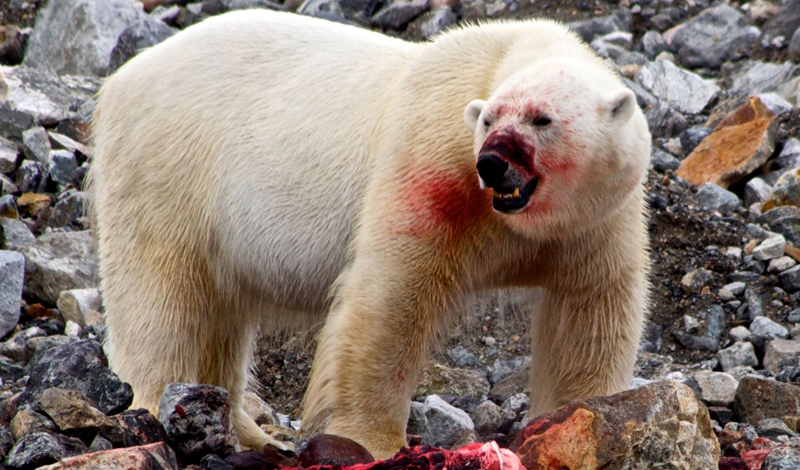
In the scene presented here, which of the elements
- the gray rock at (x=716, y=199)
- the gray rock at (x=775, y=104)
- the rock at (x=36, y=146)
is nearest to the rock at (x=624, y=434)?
the gray rock at (x=716, y=199)

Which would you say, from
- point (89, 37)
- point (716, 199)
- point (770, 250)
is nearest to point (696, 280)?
point (770, 250)

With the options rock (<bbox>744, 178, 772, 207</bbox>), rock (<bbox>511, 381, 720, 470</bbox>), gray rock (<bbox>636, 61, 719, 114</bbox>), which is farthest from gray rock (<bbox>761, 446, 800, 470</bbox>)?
gray rock (<bbox>636, 61, 719, 114</bbox>)

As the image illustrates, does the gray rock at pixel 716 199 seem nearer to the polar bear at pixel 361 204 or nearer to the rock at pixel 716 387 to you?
the rock at pixel 716 387

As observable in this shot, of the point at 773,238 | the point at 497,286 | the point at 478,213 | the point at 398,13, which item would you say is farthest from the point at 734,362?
the point at 398,13

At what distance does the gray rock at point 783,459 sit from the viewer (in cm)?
361

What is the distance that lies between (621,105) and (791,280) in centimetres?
385

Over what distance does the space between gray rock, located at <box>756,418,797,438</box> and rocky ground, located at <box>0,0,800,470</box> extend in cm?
1

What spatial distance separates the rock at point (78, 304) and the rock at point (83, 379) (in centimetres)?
266

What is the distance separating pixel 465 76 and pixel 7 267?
12.5 feet

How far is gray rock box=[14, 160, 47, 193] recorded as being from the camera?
27.4 feet

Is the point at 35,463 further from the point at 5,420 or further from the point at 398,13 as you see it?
the point at 398,13

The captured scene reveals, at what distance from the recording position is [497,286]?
471cm

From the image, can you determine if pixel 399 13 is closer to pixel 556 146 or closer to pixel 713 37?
pixel 713 37

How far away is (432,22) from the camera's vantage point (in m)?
12.2
